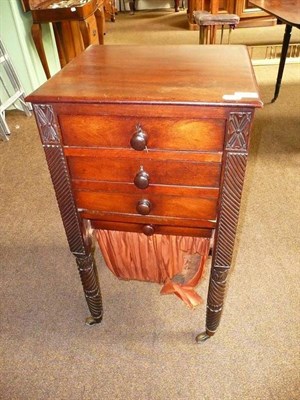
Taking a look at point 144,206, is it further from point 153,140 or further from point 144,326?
point 144,326

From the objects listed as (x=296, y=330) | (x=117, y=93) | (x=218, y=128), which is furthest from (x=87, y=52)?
(x=296, y=330)

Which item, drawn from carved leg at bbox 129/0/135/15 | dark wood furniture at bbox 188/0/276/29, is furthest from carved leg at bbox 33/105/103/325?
carved leg at bbox 129/0/135/15

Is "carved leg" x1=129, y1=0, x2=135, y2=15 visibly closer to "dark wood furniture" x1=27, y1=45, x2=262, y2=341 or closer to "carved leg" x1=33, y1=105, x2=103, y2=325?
"dark wood furniture" x1=27, y1=45, x2=262, y2=341

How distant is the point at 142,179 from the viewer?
2.61ft

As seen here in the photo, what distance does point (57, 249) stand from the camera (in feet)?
5.17

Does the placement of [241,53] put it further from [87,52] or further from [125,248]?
[125,248]

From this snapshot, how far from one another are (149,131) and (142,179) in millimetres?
124

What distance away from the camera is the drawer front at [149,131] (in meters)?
0.71

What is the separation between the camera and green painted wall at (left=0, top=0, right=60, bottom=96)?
259 centimetres

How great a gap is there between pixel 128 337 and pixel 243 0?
575 centimetres

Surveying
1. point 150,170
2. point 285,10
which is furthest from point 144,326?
point 285,10

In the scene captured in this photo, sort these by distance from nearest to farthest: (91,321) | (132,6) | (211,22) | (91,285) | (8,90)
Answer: (91,285) < (91,321) < (8,90) < (211,22) < (132,6)

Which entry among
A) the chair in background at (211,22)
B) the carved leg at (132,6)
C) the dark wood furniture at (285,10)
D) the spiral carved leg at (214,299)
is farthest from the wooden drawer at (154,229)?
the carved leg at (132,6)

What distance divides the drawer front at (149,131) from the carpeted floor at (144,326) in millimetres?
775
